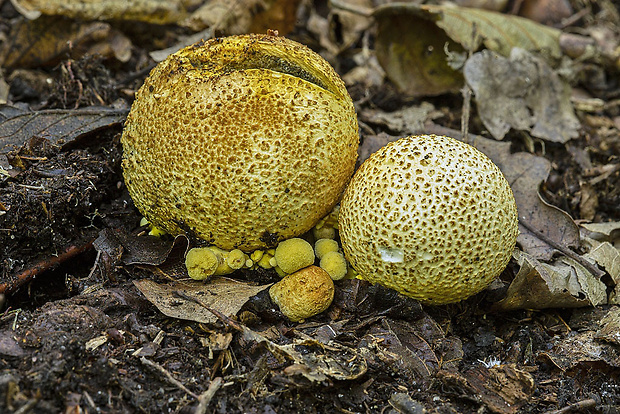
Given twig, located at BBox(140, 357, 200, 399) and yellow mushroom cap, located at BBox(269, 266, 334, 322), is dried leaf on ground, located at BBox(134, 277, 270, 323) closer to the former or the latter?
yellow mushroom cap, located at BBox(269, 266, 334, 322)

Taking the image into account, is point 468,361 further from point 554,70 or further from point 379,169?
point 554,70

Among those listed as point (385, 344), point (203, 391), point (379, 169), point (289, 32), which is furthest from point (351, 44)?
point (203, 391)

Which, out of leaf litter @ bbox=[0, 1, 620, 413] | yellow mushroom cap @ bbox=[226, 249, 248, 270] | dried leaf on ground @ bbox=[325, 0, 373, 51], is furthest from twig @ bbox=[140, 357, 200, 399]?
dried leaf on ground @ bbox=[325, 0, 373, 51]

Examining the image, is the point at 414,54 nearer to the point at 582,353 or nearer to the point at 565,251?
the point at 565,251

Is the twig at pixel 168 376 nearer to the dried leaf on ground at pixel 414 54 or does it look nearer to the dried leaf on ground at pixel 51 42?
the dried leaf on ground at pixel 51 42

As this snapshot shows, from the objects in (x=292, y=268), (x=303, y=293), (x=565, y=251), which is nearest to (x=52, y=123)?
(x=292, y=268)
